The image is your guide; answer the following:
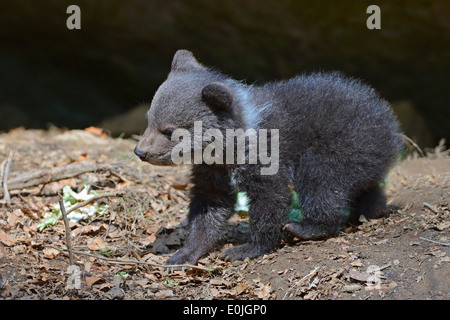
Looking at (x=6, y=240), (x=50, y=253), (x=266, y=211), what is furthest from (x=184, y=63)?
(x=6, y=240)

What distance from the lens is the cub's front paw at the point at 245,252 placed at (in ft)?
19.7

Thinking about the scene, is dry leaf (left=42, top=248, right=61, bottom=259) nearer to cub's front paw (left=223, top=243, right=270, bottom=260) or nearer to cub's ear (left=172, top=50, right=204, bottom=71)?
cub's front paw (left=223, top=243, right=270, bottom=260)

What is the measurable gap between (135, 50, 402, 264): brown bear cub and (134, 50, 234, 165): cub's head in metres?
0.01

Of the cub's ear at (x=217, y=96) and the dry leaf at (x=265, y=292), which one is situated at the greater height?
the cub's ear at (x=217, y=96)

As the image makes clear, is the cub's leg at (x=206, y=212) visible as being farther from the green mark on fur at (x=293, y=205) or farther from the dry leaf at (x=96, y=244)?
the dry leaf at (x=96, y=244)

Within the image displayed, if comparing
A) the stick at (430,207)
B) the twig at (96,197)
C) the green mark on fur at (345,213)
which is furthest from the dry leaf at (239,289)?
the stick at (430,207)

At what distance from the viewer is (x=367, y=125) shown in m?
6.12

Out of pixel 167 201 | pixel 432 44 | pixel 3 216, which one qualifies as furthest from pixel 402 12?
pixel 3 216

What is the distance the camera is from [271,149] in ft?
19.4

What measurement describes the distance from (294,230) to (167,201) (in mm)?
2059

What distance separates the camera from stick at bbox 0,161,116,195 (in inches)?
276

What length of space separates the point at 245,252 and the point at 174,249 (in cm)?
93

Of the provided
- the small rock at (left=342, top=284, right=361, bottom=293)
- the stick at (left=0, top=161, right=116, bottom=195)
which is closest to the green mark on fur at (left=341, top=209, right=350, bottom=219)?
the small rock at (left=342, top=284, right=361, bottom=293)

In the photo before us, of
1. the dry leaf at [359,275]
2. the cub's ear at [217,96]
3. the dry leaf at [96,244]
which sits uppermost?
the cub's ear at [217,96]
